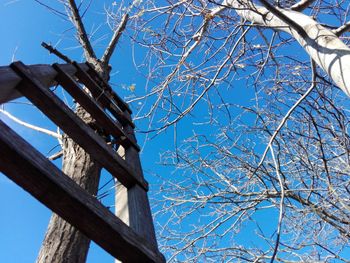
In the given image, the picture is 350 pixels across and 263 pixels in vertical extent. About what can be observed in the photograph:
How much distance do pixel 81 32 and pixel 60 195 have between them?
3.92 m

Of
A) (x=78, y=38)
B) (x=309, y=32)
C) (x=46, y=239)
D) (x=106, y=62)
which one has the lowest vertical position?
(x=46, y=239)

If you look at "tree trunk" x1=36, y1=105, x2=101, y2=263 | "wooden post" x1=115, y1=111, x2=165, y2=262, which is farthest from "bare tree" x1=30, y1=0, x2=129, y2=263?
"wooden post" x1=115, y1=111, x2=165, y2=262

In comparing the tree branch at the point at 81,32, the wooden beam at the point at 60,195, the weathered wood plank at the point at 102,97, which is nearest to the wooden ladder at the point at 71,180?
the wooden beam at the point at 60,195

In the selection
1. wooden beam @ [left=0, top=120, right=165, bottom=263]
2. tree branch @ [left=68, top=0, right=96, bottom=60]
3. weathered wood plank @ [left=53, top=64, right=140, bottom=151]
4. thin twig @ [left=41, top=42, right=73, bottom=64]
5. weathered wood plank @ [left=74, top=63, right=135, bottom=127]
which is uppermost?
tree branch @ [left=68, top=0, right=96, bottom=60]

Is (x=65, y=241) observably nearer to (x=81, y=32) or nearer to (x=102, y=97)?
(x=102, y=97)

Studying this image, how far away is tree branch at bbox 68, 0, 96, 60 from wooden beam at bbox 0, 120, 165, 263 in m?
3.60

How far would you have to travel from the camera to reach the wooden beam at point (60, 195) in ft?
3.48

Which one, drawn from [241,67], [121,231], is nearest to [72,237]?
[121,231]

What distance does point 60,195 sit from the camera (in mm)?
1107

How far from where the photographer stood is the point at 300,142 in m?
4.25

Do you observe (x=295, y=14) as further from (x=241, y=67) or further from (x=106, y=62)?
(x=106, y=62)

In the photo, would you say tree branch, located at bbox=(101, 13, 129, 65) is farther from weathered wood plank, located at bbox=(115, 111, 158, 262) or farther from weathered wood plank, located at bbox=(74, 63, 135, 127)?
weathered wood plank, located at bbox=(115, 111, 158, 262)

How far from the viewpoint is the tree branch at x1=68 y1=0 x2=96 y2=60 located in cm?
451

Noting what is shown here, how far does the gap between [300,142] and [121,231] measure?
354 centimetres
